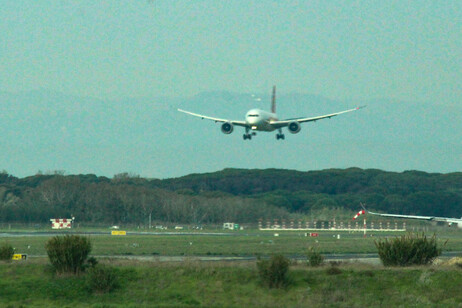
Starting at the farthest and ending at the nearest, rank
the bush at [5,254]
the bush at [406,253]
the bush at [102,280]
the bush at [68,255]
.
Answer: the bush at [5,254] < the bush at [406,253] < the bush at [68,255] < the bush at [102,280]

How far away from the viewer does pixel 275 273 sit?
102 ft

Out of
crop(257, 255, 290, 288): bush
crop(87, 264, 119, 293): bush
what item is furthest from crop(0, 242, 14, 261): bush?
crop(257, 255, 290, 288): bush

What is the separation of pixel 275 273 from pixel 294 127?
67.3m

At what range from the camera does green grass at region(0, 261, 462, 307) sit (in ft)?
97.6

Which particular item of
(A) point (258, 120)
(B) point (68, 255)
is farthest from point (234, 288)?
(A) point (258, 120)

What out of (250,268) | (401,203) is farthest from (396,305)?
(401,203)

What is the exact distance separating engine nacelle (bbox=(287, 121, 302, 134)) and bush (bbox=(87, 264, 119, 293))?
66265 mm

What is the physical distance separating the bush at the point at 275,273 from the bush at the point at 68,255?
7.79 metres

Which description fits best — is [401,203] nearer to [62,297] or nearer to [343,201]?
[343,201]

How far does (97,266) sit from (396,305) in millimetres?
12176

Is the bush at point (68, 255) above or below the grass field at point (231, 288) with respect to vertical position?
above

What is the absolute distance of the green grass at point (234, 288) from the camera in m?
29.8

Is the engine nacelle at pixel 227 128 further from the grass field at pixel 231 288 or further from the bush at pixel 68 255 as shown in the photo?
the grass field at pixel 231 288

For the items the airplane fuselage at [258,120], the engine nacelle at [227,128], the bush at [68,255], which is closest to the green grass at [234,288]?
the bush at [68,255]
